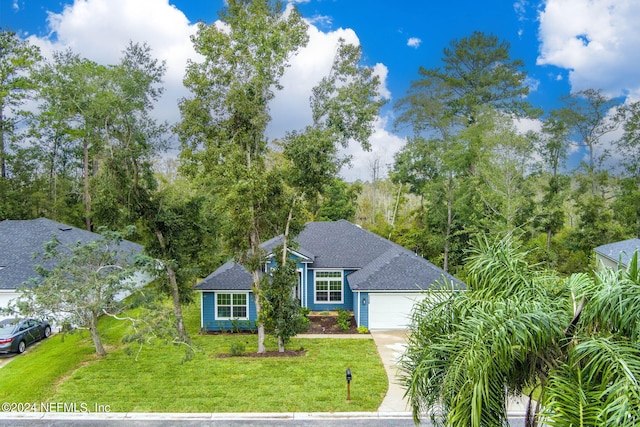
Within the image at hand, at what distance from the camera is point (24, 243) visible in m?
24.4

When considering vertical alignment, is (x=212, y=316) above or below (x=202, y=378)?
above

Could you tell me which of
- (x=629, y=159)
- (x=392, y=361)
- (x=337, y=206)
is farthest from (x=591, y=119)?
(x=392, y=361)

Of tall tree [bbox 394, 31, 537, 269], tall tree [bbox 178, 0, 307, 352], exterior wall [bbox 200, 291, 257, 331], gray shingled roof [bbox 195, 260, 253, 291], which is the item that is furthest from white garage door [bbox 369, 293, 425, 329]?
tall tree [bbox 394, 31, 537, 269]

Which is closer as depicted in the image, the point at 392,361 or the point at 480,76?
the point at 392,361

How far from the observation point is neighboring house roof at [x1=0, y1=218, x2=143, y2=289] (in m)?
20.9

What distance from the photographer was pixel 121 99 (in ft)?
52.0

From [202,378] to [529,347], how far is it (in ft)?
36.7

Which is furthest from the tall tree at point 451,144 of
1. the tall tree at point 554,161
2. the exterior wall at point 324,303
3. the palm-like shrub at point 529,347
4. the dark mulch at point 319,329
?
the palm-like shrub at point 529,347

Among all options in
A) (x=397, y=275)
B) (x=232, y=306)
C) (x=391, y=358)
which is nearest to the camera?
(x=391, y=358)

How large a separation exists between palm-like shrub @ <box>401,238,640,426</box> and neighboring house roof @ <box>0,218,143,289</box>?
52.1 feet

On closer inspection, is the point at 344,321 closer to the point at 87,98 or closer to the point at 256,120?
the point at 256,120

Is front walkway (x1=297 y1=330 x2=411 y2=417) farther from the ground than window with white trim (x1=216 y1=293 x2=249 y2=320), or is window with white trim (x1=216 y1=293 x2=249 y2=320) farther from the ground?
window with white trim (x1=216 y1=293 x2=249 y2=320)

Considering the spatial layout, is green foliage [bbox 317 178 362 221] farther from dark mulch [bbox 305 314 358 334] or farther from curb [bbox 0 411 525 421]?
curb [bbox 0 411 525 421]

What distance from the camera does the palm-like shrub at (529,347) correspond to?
489cm
